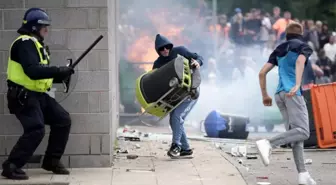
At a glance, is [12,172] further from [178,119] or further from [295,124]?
[295,124]

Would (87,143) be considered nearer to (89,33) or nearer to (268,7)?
(89,33)

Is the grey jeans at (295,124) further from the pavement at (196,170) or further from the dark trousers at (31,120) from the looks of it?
the dark trousers at (31,120)

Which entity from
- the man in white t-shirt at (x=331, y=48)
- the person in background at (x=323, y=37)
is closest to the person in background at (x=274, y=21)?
the person in background at (x=323, y=37)

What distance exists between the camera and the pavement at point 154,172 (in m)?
8.92

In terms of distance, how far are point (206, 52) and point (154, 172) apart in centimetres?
1201

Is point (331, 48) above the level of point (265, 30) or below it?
below

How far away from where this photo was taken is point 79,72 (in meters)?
9.61

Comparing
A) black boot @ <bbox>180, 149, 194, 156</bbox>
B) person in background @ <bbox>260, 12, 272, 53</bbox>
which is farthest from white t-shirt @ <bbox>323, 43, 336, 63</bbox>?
black boot @ <bbox>180, 149, 194, 156</bbox>

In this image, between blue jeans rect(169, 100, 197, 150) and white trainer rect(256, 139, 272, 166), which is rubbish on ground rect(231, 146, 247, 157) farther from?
white trainer rect(256, 139, 272, 166)

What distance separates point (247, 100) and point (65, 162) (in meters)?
7.93

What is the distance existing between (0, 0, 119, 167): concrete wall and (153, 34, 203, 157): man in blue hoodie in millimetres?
1089

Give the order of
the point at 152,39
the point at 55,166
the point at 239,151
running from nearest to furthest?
the point at 55,166
the point at 239,151
the point at 152,39

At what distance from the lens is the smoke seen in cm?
1717

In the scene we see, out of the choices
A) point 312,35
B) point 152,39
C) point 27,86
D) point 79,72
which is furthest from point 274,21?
point 27,86
